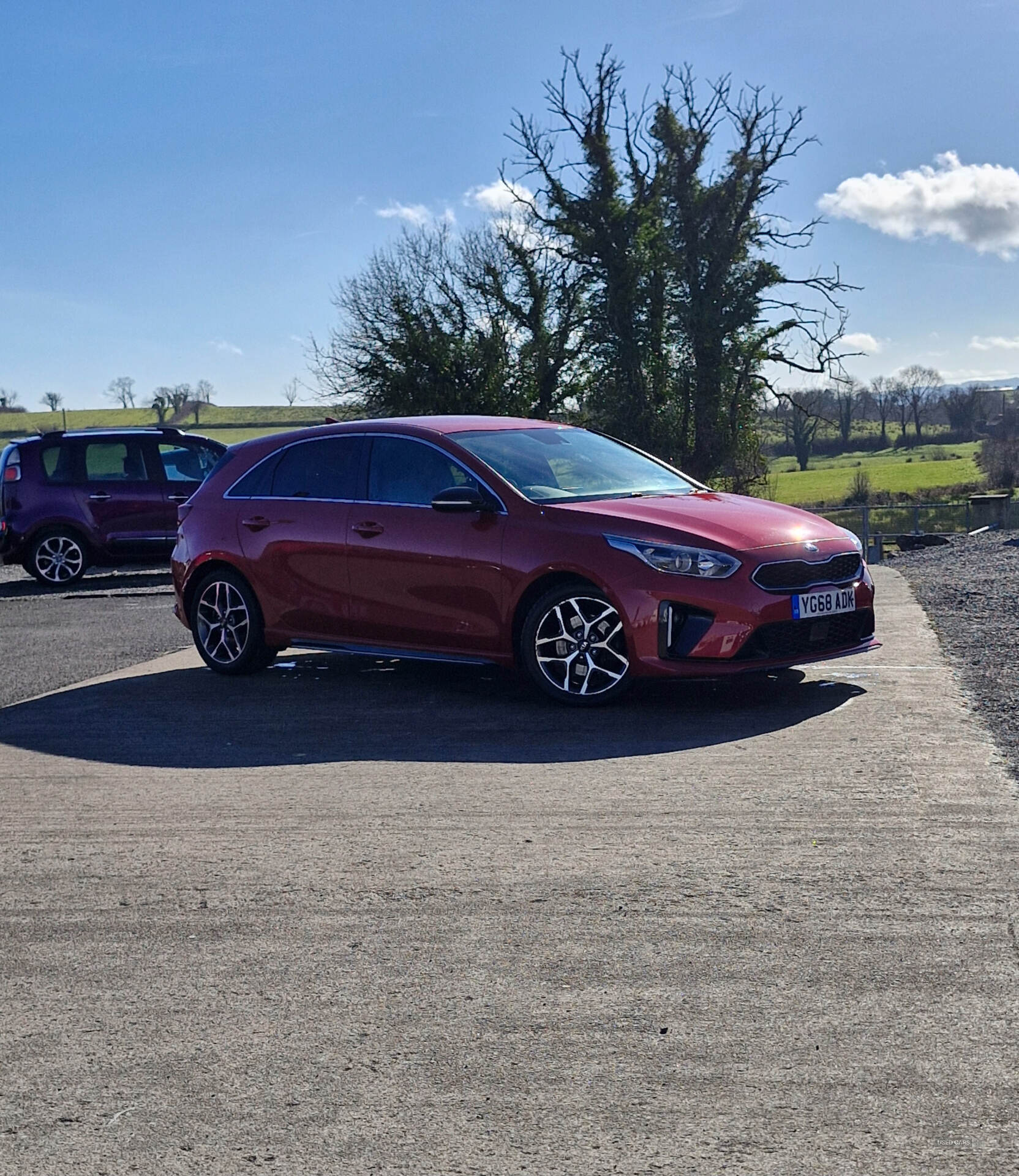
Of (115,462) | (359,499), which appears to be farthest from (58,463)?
(359,499)

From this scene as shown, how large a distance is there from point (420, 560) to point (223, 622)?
1844 mm

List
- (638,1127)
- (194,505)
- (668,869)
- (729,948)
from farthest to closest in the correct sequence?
1. (194,505)
2. (668,869)
3. (729,948)
4. (638,1127)

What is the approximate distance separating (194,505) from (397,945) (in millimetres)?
6315

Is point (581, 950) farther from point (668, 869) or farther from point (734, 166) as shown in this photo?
point (734, 166)

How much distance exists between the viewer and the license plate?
299 inches

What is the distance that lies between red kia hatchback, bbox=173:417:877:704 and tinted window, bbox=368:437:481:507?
1 centimetres

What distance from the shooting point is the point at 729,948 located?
12.6 feet

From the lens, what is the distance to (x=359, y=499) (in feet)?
28.9

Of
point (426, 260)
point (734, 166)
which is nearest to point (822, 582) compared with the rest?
point (734, 166)

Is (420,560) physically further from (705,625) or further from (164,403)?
(164,403)

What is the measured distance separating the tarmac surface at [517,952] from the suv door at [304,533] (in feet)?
6.38

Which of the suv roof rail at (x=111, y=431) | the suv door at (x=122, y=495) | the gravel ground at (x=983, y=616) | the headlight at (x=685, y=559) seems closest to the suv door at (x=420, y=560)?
the headlight at (x=685, y=559)

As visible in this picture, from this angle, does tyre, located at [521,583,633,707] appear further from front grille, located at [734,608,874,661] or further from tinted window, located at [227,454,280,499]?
tinted window, located at [227,454,280,499]

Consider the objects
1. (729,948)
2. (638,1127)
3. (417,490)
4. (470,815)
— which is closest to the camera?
(638,1127)
